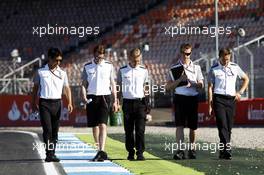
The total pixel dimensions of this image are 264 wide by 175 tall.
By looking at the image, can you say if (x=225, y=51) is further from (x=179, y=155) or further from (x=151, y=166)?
(x=151, y=166)

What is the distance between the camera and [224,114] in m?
12.7

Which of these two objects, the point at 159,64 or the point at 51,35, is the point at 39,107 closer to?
the point at 159,64

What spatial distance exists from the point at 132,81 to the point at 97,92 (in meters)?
0.63

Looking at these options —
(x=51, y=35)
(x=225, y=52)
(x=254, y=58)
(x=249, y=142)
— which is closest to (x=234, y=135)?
(x=249, y=142)

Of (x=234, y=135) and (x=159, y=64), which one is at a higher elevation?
(x=159, y=64)

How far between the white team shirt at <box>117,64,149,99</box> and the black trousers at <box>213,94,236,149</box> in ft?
4.08

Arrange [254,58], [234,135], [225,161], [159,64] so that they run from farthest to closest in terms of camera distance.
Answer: [159,64], [254,58], [234,135], [225,161]

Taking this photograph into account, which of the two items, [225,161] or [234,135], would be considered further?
[234,135]

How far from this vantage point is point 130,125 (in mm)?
12781

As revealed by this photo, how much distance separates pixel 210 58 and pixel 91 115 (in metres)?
19.1

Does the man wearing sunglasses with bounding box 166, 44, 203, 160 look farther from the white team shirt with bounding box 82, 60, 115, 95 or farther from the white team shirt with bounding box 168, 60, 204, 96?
the white team shirt with bounding box 82, 60, 115, 95

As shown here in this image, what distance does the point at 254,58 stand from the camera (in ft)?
97.0

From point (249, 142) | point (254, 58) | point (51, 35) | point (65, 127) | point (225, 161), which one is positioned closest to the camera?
point (225, 161)

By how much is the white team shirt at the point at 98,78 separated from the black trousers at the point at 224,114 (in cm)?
180
